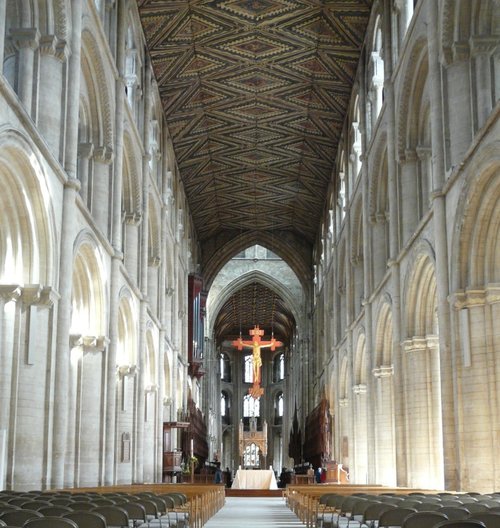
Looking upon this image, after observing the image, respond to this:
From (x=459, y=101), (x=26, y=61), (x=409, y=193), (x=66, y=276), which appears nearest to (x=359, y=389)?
(x=409, y=193)

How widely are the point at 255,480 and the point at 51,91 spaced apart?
2228 cm

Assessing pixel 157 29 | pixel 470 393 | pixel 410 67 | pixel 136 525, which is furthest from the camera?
pixel 157 29

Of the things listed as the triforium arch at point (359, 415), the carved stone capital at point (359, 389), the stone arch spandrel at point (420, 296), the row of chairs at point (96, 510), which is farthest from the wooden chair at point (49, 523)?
the carved stone capital at point (359, 389)

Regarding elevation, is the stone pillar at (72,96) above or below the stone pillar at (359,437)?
above

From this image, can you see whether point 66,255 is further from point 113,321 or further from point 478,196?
point 478,196

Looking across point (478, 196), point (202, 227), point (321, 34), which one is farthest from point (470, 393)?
point (202, 227)

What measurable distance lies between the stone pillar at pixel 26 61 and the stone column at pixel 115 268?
19.4 feet

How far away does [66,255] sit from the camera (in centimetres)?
1725

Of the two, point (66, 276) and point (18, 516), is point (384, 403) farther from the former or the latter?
point (18, 516)

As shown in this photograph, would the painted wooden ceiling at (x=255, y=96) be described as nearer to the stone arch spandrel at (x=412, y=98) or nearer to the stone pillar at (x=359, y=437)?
the stone arch spandrel at (x=412, y=98)

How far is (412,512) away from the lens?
27.2 feet

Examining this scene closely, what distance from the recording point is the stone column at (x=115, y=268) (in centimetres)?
2206

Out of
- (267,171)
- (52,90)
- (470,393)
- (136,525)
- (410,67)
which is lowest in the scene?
(136,525)

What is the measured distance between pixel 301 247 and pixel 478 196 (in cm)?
3370
